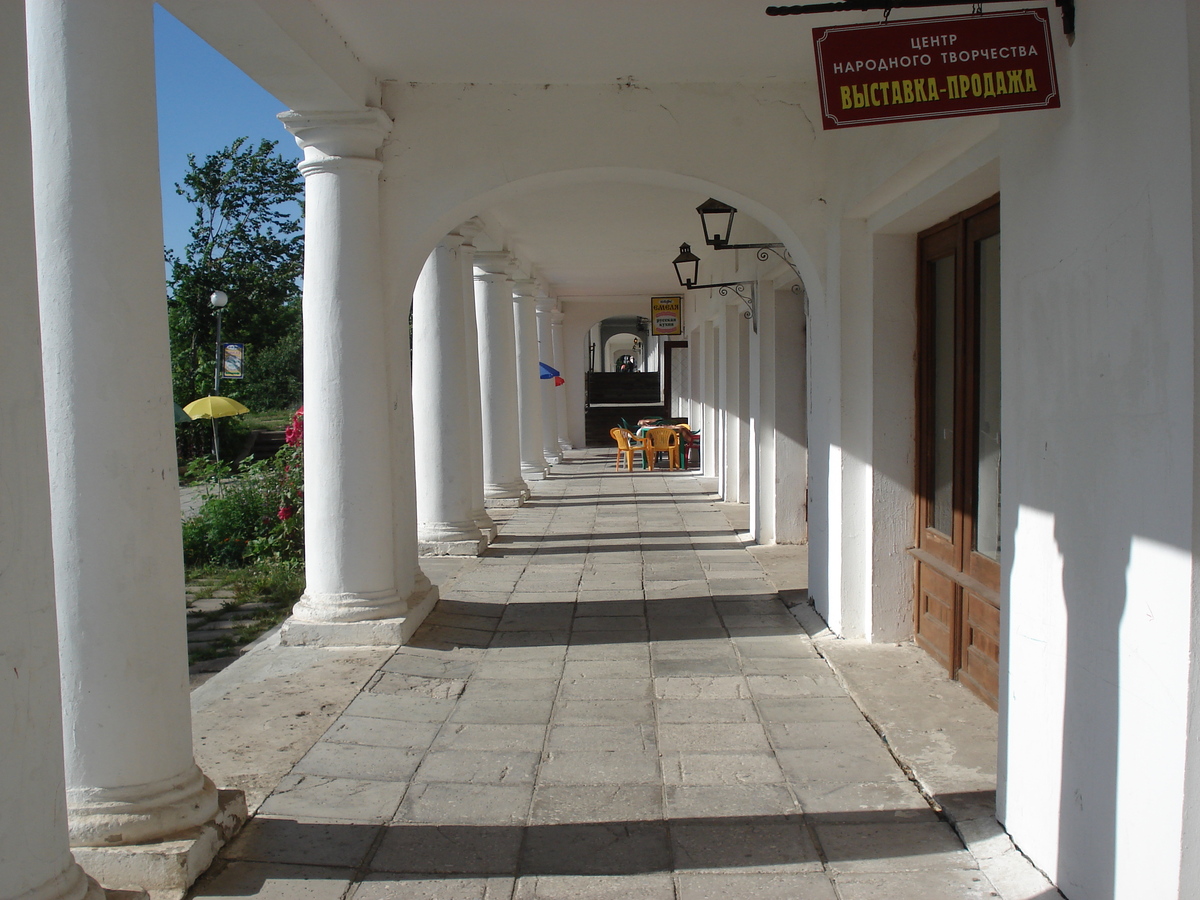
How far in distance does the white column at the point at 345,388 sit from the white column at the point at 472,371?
10.6 feet

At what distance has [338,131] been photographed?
571 centimetres

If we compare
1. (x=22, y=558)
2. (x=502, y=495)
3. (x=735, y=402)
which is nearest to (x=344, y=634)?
(x=22, y=558)

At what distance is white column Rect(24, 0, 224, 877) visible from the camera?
2.96 m

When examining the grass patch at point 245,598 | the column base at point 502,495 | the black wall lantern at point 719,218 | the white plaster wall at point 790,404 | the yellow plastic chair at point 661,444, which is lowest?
the grass patch at point 245,598

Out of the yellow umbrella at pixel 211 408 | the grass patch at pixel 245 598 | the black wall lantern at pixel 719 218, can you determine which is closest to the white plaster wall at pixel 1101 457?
the black wall lantern at pixel 719 218

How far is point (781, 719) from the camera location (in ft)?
14.8

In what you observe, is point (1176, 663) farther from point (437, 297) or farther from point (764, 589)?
point (437, 297)

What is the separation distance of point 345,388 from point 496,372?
243 inches

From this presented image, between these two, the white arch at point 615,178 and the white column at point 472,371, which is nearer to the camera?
the white arch at point 615,178

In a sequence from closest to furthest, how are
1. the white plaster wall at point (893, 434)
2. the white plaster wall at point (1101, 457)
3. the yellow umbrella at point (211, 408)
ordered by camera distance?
the white plaster wall at point (1101, 457) → the white plaster wall at point (893, 434) → the yellow umbrella at point (211, 408)

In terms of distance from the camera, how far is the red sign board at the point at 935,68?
2.70 metres

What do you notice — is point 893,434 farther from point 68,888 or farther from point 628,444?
point 628,444

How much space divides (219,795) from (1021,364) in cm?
307

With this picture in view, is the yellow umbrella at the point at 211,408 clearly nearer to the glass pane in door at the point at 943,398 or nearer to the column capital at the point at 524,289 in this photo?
the column capital at the point at 524,289
